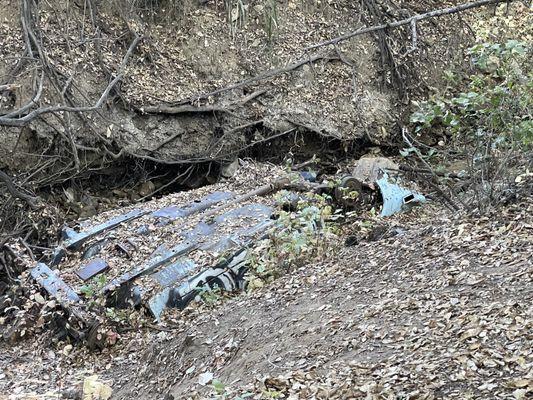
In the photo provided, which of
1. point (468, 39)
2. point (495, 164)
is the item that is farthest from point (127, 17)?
point (495, 164)

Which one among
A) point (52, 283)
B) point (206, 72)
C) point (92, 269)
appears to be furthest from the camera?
point (206, 72)

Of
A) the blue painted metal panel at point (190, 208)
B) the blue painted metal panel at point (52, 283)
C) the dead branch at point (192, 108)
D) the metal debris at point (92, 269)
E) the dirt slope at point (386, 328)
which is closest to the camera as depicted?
the dirt slope at point (386, 328)

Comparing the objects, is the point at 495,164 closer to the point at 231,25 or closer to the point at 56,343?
the point at 56,343

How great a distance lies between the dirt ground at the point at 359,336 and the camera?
3.28 metres

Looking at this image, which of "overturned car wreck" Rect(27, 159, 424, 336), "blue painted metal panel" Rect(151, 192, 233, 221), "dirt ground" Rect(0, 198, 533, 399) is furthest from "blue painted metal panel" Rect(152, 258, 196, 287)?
"blue painted metal panel" Rect(151, 192, 233, 221)

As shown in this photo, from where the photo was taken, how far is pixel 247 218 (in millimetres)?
6988

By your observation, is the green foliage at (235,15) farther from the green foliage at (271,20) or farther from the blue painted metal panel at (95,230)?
Answer: the blue painted metal panel at (95,230)

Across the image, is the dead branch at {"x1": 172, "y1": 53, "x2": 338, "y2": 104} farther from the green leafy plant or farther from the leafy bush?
the leafy bush

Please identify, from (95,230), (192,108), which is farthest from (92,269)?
(192,108)

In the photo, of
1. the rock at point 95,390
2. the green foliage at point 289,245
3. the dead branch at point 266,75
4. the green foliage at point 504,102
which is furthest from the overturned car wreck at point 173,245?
the dead branch at point 266,75

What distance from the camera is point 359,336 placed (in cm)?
396

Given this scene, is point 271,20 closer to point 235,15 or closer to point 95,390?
point 235,15

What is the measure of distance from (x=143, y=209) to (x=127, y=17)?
170 inches

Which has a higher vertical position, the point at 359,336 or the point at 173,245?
the point at 173,245
